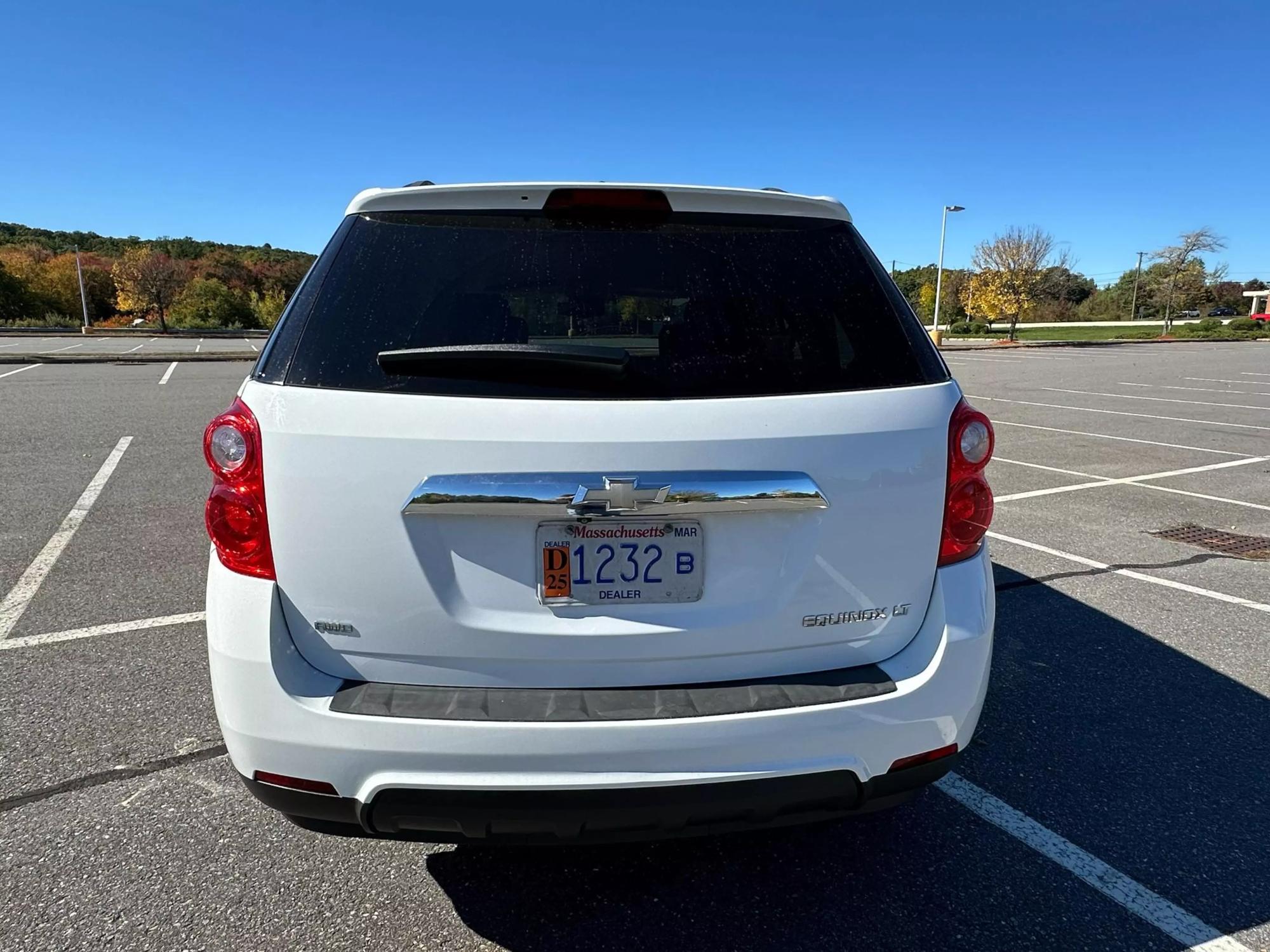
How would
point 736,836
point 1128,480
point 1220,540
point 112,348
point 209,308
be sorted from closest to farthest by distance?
1. point 736,836
2. point 1220,540
3. point 1128,480
4. point 112,348
5. point 209,308

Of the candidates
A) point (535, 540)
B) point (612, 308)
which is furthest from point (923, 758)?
point (612, 308)

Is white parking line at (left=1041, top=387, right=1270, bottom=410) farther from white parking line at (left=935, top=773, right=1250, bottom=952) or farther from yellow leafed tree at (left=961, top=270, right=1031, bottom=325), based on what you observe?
yellow leafed tree at (left=961, top=270, right=1031, bottom=325)

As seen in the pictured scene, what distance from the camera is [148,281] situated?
56938mm

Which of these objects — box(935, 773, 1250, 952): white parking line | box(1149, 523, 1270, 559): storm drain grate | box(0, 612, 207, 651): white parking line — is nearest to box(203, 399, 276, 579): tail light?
box(935, 773, 1250, 952): white parking line

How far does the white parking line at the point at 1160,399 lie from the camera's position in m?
14.1

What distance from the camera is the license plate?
162 cm

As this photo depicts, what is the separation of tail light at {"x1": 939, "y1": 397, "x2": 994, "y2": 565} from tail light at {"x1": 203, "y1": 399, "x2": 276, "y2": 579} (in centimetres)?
156

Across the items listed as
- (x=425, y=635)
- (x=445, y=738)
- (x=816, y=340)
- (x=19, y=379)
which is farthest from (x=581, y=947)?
(x=19, y=379)

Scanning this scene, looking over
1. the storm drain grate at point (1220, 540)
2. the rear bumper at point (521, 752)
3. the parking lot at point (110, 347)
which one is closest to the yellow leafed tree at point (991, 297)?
the parking lot at point (110, 347)

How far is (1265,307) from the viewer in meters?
74.6

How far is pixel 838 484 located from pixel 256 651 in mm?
1324

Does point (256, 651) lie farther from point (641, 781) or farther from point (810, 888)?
point (810, 888)

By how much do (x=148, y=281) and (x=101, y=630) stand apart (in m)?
64.9

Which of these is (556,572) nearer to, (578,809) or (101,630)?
(578,809)
